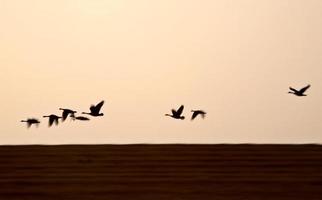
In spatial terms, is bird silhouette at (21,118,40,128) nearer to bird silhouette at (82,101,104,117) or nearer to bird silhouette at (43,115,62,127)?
bird silhouette at (43,115,62,127)

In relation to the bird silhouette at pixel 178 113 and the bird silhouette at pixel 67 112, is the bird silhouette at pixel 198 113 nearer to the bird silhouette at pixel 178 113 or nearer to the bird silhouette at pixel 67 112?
the bird silhouette at pixel 178 113

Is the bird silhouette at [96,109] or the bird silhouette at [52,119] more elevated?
the bird silhouette at [96,109]

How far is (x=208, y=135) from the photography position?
1.19 meters

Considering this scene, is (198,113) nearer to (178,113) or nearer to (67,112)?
(178,113)

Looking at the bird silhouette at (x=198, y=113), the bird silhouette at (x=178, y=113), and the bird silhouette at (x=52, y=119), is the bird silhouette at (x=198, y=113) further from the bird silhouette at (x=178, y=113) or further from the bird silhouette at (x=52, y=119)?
the bird silhouette at (x=52, y=119)

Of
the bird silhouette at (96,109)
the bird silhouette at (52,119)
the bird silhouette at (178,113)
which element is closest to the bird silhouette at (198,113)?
the bird silhouette at (178,113)

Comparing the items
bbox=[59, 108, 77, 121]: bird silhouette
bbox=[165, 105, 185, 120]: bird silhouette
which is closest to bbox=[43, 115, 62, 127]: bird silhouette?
bbox=[59, 108, 77, 121]: bird silhouette
